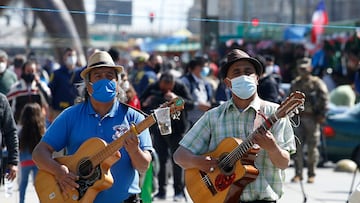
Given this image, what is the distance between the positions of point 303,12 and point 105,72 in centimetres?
5743

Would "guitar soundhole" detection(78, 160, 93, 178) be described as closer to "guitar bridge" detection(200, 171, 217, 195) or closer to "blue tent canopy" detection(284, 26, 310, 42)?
"guitar bridge" detection(200, 171, 217, 195)

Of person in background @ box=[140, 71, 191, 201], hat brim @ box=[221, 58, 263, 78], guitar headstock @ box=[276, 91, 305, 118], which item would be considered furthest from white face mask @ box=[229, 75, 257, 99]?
person in background @ box=[140, 71, 191, 201]

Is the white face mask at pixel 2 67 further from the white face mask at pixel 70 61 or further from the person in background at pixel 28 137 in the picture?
the person in background at pixel 28 137

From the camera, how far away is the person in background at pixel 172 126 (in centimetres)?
1288

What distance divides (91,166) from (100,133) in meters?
0.27

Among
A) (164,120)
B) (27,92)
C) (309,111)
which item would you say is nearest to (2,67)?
(27,92)

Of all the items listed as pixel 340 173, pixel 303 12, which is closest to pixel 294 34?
pixel 340 173

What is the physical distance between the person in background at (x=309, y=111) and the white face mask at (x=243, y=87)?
7.88 meters

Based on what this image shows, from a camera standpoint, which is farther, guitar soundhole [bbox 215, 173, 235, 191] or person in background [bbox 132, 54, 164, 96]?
person in background [bbox 132, 54, 164, 96]

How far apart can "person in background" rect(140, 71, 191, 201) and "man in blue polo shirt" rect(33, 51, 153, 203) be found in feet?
17.9

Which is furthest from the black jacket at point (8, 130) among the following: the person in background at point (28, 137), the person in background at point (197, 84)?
the person in background at point (197, 84)

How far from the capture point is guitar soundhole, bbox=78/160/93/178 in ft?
22.9

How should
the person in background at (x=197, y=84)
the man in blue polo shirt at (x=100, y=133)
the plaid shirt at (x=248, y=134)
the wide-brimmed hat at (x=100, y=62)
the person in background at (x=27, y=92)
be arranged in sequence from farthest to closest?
the person in background at (x=197, y=84), the person in background at (x=27, y=92), the wide-brimmed hat at (x=100, y=62), the man in blue polo shirt at (x=100, y=133), the plaid shirt at (x=248, y=134)

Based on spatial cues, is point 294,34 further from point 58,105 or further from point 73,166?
point 73,166
